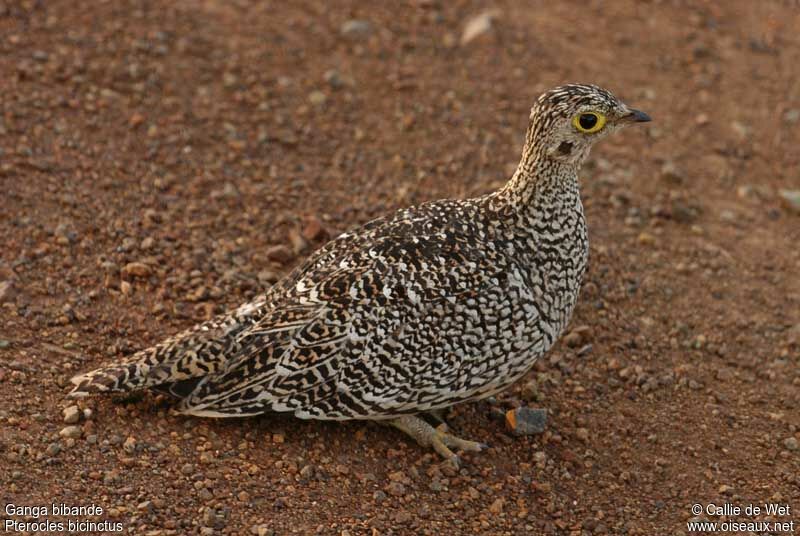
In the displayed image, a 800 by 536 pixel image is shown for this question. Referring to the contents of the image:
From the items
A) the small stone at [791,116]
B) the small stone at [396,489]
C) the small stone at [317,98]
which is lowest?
the small stone at [396,489]

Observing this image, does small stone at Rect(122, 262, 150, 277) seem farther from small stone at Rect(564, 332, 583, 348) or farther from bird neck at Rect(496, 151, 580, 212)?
small stone at Rect(564, 332, 583, 348)

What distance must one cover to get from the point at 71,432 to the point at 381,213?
10.8ft

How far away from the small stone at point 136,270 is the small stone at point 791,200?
535 centimetres

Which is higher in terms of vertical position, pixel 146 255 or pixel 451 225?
pixel 451 225

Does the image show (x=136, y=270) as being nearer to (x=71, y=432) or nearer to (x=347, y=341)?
(x=71, y=432)

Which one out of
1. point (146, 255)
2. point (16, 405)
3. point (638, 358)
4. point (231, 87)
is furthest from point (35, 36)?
point (638, 358)

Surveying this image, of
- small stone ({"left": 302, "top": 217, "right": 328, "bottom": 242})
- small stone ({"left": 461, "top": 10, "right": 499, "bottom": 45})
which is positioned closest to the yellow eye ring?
small stone ({"left": 302, "top": 217, "right": 328, "bottom": 242})

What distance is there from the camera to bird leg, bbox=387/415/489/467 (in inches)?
230

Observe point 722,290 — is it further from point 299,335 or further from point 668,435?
point 299,335

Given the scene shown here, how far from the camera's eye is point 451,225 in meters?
5.88

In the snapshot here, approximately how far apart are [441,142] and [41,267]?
145 inches

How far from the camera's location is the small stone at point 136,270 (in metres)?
6.89

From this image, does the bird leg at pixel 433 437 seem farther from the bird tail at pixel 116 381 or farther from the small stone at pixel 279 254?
the small stone at pixel 279 254

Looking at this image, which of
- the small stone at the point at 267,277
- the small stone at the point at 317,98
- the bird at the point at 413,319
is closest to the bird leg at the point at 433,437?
the bird at the point at 413,319
